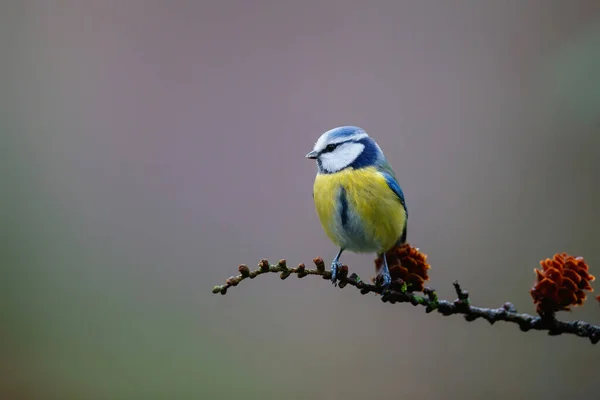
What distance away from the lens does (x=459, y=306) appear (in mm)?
480

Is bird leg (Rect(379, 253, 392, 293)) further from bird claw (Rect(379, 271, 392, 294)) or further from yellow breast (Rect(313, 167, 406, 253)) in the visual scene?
yellow breast (Rect(313, 167, 406, 253))

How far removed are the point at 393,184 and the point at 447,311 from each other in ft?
1.05

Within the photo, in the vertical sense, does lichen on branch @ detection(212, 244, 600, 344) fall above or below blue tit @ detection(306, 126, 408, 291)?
below

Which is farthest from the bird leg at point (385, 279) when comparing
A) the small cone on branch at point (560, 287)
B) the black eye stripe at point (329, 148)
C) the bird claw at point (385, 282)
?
the black eye stripe at point (329, 148)

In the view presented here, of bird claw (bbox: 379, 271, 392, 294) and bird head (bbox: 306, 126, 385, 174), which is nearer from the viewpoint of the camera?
bird claw (bbox: 379, 271, 392, 294)

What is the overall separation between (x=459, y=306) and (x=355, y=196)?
0.30 m

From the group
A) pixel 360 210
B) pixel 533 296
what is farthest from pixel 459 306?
pixel 360 210

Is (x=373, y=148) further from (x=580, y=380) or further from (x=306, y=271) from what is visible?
(x=580, y=380)

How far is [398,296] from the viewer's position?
0.52m

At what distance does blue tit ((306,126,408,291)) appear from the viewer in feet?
2.40

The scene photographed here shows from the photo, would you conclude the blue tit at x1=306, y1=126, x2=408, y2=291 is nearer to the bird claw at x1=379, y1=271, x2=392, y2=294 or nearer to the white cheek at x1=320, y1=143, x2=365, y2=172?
the white cheek at x1=320, y1=143, x2=365, y2=172

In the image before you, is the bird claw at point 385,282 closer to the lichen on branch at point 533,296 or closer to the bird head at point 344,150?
the lichen on branch at point 533,296

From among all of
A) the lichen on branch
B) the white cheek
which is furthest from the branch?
the white cheek

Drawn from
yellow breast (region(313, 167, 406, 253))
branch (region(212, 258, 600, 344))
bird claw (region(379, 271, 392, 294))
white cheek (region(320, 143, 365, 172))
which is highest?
white cheek (region(320, 143, 365, 172))
